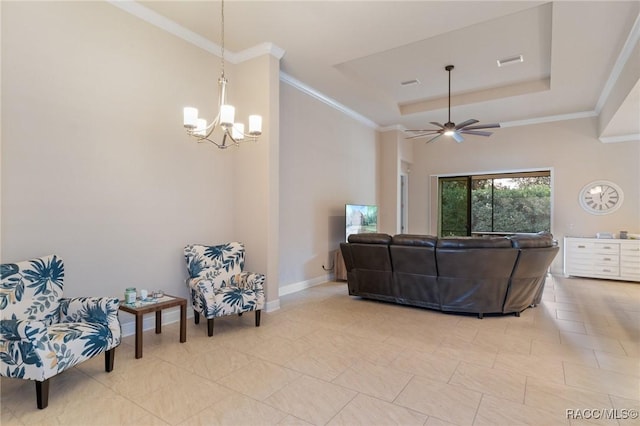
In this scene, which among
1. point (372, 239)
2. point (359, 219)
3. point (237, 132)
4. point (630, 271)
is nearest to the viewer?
point (237, 132)

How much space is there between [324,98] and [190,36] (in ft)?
8.93

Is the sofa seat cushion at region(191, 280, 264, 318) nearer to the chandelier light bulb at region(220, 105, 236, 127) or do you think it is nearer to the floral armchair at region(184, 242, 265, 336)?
the floral armchair at region(184, 242, 265, 336)

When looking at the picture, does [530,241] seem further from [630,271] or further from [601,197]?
[601,197]

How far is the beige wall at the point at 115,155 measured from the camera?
2.91 m

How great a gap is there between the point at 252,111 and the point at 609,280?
717 centimetres

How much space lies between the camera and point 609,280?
6582 mm

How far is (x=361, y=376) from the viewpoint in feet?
8.93

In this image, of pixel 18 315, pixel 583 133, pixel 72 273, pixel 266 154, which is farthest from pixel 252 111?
Answer: pixel 583 133

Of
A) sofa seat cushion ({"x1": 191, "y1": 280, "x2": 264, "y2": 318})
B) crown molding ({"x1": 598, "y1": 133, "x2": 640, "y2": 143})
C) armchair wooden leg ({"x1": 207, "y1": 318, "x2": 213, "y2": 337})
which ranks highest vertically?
crown molding ({"x1": 598, "y1": 133, "x2": 640, "y2": 143})

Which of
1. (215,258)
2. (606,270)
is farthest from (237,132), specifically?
(606,270)

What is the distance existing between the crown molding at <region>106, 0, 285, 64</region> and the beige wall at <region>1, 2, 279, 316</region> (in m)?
0.08

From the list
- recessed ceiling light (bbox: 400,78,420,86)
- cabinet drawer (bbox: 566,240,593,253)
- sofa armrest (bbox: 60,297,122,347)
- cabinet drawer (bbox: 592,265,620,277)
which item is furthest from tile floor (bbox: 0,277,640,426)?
recessed ceiling light (bbox: 400,78,420,86)

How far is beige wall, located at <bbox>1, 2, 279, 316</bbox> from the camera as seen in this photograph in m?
2.91

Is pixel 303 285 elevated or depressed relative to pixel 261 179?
depressed
